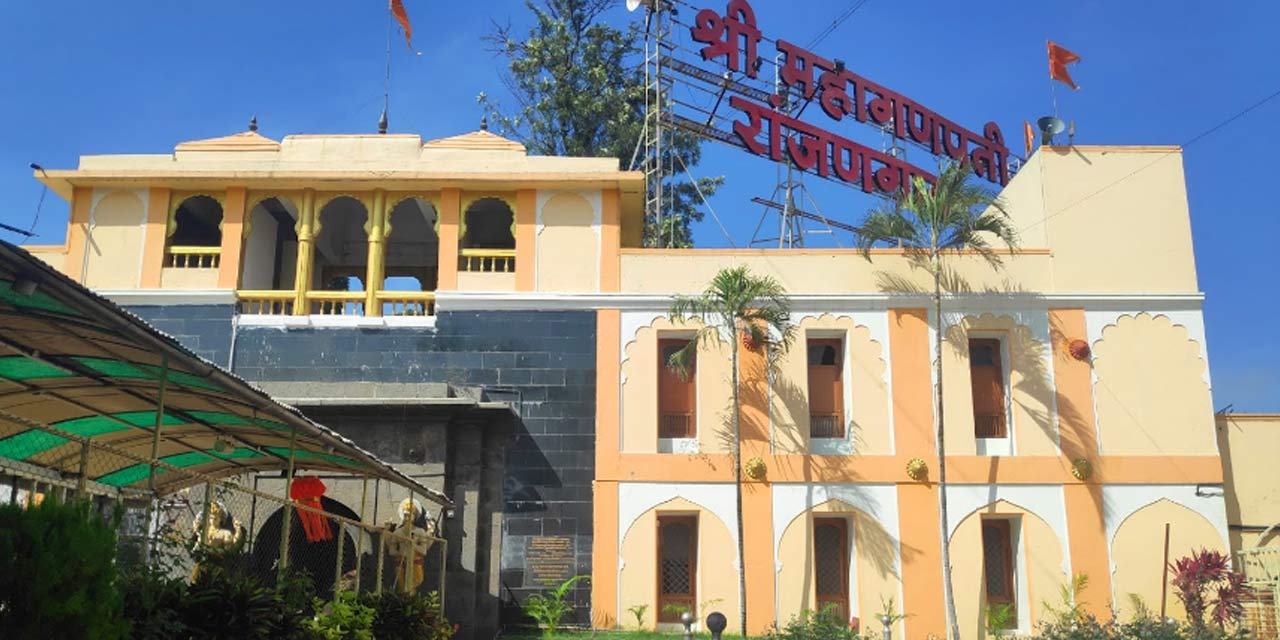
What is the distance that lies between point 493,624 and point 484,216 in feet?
29.1

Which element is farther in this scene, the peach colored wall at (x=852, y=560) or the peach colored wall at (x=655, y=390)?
the peach colored wall at (x=655, y=390)

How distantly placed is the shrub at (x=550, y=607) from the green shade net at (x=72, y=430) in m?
8.69

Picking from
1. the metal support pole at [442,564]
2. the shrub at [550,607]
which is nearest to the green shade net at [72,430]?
the metal support pole at [442,564]

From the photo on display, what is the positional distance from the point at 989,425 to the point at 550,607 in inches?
321

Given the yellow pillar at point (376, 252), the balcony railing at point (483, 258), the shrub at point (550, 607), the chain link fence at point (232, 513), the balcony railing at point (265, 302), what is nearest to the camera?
the chain link fence at point (232, 513)

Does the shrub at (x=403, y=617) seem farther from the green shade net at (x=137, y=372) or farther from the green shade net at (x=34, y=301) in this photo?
the green shade net at (x=34, y=301)

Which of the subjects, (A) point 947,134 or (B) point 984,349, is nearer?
(B) point 984,349

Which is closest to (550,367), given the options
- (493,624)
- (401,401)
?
(401,401)

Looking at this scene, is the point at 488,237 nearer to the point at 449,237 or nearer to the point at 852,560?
the point at 449,237

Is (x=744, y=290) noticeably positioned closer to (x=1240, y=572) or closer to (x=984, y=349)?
(x=984, y=349)

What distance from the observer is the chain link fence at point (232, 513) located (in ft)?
28.1

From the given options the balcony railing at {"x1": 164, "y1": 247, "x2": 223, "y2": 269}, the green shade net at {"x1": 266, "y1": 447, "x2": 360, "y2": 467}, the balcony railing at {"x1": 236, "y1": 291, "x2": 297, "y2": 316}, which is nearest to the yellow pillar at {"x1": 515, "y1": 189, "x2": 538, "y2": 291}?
the balcony railing at {"x1": 236, "y1": 291, "x2": 297, "y2": 316}

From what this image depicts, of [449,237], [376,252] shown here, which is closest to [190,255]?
[376,252]

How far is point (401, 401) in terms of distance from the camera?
59.0 feet
